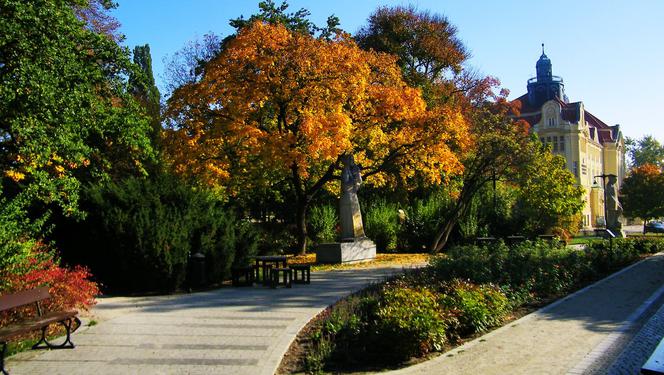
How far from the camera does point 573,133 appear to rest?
222ft

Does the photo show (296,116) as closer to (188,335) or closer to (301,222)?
(301,222)

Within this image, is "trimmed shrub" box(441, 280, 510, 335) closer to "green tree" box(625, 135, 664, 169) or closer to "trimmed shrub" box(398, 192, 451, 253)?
"trimmed shrub" box(398, 192, 451, 253)

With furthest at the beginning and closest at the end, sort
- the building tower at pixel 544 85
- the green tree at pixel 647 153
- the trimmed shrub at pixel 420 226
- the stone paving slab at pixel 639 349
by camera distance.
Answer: the green tree at pixel 647 153, the building tower at pixel 544 85, the trimmed shrub at pixel 420 226, the stone paving slab at pixel 639 349

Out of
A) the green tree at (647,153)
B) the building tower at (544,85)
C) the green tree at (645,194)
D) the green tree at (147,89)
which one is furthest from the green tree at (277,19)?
the green tree at (647,153)

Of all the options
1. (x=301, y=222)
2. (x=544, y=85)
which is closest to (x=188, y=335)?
(x=301, y=222)

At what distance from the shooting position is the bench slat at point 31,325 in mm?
6438

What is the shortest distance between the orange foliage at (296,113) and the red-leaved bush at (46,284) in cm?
910

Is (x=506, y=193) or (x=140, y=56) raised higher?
(x=140, y=56)

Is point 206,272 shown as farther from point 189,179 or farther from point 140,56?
point 140,56

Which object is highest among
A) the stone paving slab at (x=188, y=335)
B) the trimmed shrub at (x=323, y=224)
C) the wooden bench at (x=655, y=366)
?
the trimmed shrub at (x=323, y=224)

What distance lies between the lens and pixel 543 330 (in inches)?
317

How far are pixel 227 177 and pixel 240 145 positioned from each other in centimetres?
189

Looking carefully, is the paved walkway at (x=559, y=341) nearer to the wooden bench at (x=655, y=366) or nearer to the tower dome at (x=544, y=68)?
the wooden bench at (x=655, y=366)

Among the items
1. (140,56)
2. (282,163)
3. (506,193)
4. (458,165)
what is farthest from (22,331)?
(140,56)
